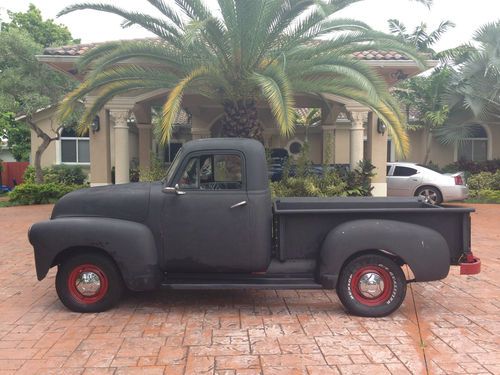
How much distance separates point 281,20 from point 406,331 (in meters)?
6.16

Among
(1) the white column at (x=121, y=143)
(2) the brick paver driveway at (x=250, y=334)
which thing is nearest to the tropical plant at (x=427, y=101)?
(1) the white column at (x=121, y=143)

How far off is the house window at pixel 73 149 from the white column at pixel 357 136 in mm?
12664

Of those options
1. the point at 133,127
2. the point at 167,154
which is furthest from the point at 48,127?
the point at 167,154

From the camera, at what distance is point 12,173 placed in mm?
23703

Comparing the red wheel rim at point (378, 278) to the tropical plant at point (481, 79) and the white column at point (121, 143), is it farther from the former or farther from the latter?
the tropical plant at point (481, 79)

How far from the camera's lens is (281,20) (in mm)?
8875

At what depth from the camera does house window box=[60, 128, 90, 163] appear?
821 inches

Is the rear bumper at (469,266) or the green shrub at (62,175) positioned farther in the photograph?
the green shrub at (62,175)

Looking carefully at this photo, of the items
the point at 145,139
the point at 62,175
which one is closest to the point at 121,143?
the point at 145,139

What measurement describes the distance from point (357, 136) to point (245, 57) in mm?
4509

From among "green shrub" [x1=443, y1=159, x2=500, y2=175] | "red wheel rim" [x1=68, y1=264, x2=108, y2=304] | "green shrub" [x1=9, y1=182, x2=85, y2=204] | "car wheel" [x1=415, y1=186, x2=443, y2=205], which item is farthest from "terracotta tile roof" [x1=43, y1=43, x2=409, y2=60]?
"green shrub" [x1=443, y1=159, x2=500, y2=175]

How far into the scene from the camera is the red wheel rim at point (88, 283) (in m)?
5.12

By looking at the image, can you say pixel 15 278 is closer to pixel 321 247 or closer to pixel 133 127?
pixel 321 247

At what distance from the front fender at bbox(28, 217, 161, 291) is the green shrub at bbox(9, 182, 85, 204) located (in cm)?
1225
